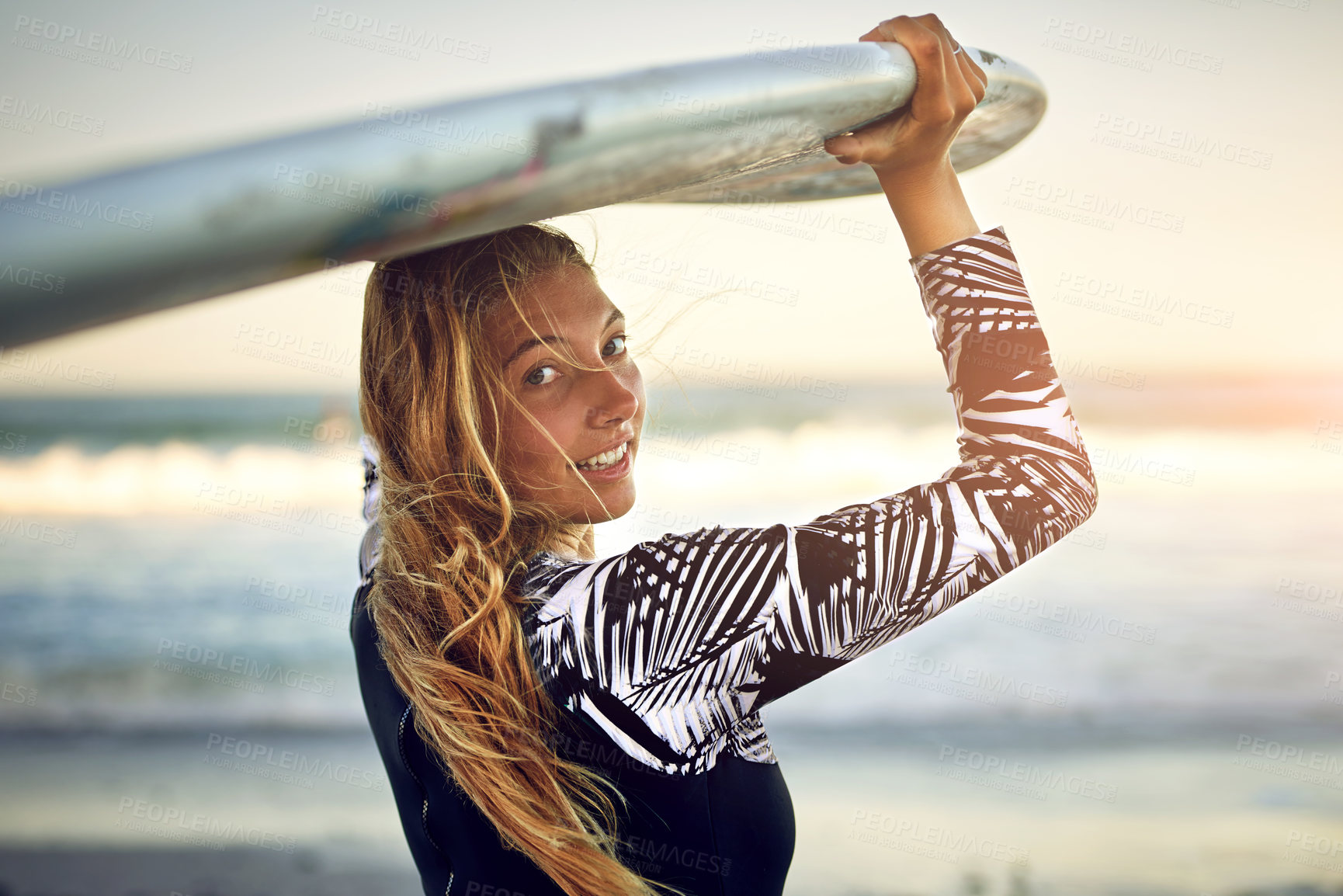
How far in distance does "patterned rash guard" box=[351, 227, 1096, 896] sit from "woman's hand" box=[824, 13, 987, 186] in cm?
13

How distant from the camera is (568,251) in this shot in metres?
1.52

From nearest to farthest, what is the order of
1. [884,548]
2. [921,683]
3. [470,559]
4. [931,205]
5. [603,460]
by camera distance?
[884,548] → [931,205] → [470,559] → [603,460] → [921,683]

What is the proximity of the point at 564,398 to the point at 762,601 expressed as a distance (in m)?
0.50

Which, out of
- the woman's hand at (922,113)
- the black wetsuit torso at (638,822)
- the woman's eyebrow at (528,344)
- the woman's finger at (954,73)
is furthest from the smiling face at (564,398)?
the woman's finger at (954,73)

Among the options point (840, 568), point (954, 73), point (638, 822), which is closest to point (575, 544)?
point (638, 822)

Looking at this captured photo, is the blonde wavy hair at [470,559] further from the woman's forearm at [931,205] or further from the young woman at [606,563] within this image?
the woman's forearm at [931,205]

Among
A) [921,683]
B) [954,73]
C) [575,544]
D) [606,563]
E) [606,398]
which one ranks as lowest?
[921,683]

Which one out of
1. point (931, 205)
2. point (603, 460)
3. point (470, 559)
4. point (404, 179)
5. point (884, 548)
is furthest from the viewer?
point (603, 460)

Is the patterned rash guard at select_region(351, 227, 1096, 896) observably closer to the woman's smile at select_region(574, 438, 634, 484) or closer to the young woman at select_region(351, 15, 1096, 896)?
the young woman at select_region(351, 15, 1096, 896)

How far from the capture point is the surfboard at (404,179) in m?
0.55

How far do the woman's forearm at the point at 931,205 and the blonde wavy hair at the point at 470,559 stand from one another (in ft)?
1.78

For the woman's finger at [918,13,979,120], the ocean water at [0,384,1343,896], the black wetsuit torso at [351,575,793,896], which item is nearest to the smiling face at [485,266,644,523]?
the ocean water at [0,384,1343,896]

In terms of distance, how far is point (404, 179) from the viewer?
0.69 m

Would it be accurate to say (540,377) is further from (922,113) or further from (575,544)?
(922,113)
